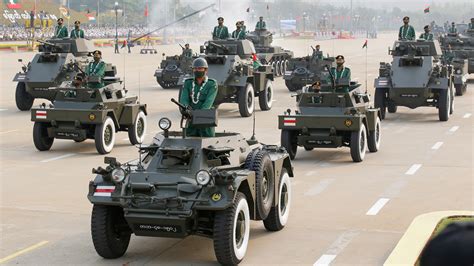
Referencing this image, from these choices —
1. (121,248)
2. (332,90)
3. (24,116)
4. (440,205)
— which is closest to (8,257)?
(121,248)

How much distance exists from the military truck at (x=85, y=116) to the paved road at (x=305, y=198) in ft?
1.34

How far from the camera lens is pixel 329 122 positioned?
17.1 meters

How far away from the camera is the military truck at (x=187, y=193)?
8492mm

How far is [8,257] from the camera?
9.24 metres

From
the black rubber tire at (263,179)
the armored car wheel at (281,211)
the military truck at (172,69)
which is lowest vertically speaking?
the armored car wheel at (281,211)

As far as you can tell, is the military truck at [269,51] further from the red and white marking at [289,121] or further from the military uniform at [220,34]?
the red and white marking at [289,121]

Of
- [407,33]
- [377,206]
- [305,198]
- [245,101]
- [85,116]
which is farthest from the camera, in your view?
[407,33]

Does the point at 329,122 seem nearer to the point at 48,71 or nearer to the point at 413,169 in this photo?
the point at 413,169

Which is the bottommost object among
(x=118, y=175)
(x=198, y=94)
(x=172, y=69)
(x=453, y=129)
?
(x=453, y=129)

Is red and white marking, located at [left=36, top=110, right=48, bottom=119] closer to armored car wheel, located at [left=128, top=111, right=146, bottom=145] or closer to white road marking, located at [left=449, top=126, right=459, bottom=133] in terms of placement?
armored car wheel, located at [left=128, top=111, right=146, bottom=145]

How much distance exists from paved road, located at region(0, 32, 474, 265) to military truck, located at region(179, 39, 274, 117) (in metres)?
1.99

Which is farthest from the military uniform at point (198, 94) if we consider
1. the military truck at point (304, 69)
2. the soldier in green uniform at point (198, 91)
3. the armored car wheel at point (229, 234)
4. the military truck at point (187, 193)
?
the military truck at point (304, 69)

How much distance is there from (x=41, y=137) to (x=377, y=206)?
8.89 metres

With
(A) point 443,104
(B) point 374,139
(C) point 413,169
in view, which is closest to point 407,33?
(A) point 443,104
